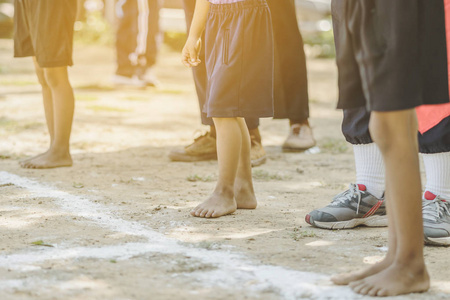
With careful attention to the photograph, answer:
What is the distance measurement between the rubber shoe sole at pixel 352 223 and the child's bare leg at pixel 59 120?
206 centimetres

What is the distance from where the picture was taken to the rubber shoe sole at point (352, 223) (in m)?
3.35

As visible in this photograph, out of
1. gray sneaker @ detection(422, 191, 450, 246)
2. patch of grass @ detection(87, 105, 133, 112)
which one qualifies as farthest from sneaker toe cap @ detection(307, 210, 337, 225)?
patch of grass @ detection(87, 105, 133, 112)

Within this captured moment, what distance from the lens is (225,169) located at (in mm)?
3588

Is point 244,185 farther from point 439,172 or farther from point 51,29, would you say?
point 51,29

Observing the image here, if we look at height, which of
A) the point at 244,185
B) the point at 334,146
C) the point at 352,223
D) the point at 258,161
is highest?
the point at 244,185

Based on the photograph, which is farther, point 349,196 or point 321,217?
point 349,196

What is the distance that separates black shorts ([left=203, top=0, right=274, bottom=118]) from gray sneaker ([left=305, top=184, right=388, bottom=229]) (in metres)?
0.55

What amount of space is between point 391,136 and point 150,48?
23.5ft

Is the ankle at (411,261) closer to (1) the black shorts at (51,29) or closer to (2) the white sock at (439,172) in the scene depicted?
(2) the white sock at (439,172)

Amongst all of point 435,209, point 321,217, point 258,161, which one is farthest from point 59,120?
point 435,209

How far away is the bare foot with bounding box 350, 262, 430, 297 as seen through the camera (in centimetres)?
238

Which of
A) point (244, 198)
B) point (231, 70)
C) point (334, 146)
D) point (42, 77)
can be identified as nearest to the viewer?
point (231, 70)

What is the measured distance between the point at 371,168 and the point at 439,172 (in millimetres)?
337

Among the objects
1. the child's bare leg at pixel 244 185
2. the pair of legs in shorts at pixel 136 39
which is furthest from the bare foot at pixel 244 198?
the pair of legs in shorts at pixel 136 39
